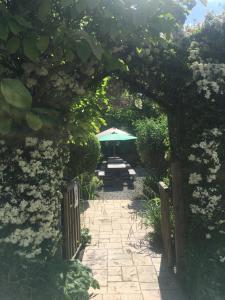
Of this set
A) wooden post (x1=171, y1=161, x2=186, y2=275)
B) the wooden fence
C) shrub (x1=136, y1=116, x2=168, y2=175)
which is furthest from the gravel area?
wooden post (x1=171, y1=161, x2=186, y2=275)

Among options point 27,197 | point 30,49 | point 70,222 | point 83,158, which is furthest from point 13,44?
point 83,158

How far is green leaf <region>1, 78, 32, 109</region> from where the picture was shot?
85.1 inches

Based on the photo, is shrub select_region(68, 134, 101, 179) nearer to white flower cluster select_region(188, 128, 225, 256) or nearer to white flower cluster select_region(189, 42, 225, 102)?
white flower cluster select_region(188, 128, 225, 256)

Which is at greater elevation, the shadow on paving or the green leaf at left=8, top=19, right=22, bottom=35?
the green leaf at left=8, top=19, right=22, bottom=35

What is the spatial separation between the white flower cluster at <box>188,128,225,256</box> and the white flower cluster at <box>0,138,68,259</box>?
1.37 meters

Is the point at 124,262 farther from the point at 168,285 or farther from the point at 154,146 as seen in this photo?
the point at 154,146

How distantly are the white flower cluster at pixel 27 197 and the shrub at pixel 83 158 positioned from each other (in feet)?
21.8

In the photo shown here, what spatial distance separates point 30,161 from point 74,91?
732 mm

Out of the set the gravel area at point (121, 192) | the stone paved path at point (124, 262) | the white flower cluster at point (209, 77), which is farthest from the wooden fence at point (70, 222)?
the gravel area at point (121, 192)

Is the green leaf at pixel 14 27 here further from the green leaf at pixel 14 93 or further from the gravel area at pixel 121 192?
the gravel area at pixel 121 192

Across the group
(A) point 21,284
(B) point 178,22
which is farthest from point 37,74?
(A) point 21,284

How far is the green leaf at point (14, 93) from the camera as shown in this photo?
216 centimetres

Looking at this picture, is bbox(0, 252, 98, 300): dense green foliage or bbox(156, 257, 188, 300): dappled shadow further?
bbox(156, 257, 188, 300): dappled shadow

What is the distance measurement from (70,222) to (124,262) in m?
1.00
